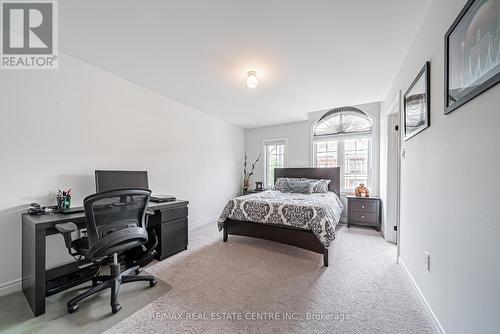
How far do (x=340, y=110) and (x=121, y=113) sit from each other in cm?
424

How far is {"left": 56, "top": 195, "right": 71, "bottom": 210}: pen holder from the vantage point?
1.95m

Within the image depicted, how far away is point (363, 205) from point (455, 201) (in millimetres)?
2705

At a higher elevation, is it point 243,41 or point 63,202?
point 243,41

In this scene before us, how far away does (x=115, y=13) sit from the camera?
160 cm

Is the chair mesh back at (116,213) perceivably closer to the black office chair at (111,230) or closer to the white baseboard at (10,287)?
the black office chair at (111,230)

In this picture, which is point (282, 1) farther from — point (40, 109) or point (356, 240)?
point (356, 240)

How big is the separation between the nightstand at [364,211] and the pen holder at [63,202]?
429 cm

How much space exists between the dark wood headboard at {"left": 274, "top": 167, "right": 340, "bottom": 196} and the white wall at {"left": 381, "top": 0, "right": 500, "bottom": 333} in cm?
233

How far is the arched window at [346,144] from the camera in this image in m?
4.15

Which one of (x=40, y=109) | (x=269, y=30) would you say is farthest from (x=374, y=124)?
(x=40, y=109)

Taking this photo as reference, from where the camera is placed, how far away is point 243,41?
1933 mm

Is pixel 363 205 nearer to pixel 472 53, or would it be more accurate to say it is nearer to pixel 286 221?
pixel 286 221

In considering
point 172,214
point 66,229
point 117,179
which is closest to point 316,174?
point 172,214

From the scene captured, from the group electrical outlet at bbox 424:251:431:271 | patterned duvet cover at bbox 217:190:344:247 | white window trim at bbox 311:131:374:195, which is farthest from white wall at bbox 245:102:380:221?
electrical outlet at bbox 424:251:431:271
